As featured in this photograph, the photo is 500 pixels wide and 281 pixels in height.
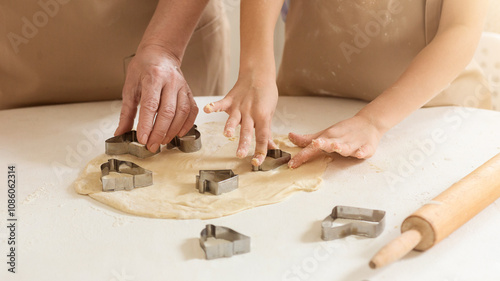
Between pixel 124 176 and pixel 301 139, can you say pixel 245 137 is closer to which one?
pixel 301 139

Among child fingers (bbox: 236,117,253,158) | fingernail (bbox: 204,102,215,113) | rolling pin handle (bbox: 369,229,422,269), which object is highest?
fingernail (bbox: 204,102,215,113)

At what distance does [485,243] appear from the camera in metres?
0.86

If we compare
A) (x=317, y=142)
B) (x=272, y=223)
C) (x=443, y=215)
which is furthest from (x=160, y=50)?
(x=443, y=215)

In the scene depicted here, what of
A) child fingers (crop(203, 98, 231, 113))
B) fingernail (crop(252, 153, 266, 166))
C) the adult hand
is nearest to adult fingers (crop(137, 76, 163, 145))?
the adult hand

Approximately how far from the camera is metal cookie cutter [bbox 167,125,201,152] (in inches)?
49.0

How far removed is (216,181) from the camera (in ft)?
3.54

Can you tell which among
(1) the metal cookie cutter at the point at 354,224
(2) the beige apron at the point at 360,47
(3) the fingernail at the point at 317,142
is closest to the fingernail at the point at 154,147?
(3) the fingernail at the point at 317,142

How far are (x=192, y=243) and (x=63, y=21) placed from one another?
89cm

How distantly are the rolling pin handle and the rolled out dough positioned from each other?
28 centimetres

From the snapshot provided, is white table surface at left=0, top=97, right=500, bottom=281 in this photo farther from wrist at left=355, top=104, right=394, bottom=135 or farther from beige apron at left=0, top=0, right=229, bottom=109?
beige apron at left=0, top=0, right=229, bottom=109

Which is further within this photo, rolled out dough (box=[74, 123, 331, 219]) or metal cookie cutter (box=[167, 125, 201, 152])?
metal cookie cutter (box=[167, 125, 201, 152])

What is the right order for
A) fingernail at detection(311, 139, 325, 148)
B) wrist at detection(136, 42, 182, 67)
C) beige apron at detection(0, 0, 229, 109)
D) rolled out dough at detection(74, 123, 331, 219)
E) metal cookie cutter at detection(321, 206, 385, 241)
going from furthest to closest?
beige apron at detection(0, 0, 229, 109), wrist at detection(136, 42, 182, 67), fingernail at detection(311, 139, 325, 148), rolled out dough at detection(74, 123, 331, 219), metal cookie cutter at detection(321, 206, 385, 241)

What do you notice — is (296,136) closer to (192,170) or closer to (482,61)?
(192,170)

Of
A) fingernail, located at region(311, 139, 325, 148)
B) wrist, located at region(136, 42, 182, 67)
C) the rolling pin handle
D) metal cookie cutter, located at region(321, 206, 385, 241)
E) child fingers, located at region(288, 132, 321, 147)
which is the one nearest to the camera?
the rolling pin handle
